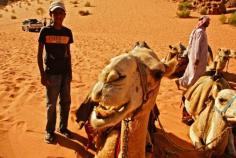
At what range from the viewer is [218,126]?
4410 mm

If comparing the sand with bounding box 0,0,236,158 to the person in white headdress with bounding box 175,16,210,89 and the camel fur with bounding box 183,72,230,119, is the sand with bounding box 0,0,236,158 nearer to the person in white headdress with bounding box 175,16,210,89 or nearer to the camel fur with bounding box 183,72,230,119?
the camel fur with bounding box 183,72,230,119

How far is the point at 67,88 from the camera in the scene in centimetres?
514

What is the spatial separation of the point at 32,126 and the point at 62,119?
79 cm

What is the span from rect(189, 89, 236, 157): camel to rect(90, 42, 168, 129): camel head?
188cm

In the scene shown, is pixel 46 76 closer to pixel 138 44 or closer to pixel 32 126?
pixel 32 126

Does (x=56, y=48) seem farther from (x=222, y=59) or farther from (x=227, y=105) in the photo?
(x=222, y=59)

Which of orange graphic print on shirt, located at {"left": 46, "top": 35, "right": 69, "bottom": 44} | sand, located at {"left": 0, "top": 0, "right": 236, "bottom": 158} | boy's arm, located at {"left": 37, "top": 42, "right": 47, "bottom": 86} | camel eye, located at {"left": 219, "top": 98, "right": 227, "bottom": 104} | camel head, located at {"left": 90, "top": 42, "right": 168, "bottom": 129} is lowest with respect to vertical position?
sand, located at {"left": 0, "top": 0, "right": 236, "bottom": 158}

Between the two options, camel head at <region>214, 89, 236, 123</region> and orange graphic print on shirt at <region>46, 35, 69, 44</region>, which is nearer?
camel head at <region>214, 89, 236, 123</region>

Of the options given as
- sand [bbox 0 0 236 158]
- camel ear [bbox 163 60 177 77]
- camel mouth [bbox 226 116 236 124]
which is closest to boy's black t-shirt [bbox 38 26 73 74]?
sand [bbox 0 0 236 158]

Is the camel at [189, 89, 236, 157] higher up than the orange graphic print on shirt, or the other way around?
the orange graphic print on shirt

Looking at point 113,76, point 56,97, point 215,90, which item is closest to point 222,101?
point 215,90

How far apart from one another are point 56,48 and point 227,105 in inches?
88.0

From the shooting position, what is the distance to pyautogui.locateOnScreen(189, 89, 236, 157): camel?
13.8 ft

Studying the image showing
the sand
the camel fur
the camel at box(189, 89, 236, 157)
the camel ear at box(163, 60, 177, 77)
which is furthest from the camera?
the camel fur
